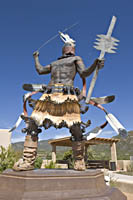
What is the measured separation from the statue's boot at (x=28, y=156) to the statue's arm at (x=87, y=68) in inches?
75.5

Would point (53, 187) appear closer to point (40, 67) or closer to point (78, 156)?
point (78, 156)

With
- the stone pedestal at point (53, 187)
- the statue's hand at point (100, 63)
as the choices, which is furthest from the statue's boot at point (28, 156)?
the statue's hand at point (100, 63)

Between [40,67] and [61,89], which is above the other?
[40,67]

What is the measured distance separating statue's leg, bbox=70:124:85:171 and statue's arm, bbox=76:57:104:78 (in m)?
1.27

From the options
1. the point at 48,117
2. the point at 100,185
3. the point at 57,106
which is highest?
the point at 57,106

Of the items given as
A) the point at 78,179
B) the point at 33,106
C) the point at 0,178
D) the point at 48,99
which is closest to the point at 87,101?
the point at 48,99

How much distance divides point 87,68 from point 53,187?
2632mm

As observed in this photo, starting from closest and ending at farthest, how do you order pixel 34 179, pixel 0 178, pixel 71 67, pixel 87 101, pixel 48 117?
1. pixel 34 179
2. pixel 0 178
3. pixel 48 117
4. pixel 87 101
5. pixel 71 67

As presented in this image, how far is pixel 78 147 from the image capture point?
3947mm

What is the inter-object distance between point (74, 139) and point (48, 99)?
42.5 inches

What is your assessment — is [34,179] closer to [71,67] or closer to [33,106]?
[33,106]

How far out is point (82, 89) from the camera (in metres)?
4.49

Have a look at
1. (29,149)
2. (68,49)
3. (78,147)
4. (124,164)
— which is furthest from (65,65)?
(124,164)

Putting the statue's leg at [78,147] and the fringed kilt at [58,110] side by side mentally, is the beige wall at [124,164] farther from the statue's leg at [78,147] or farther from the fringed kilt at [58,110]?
the fringed kilt at [58,110]
